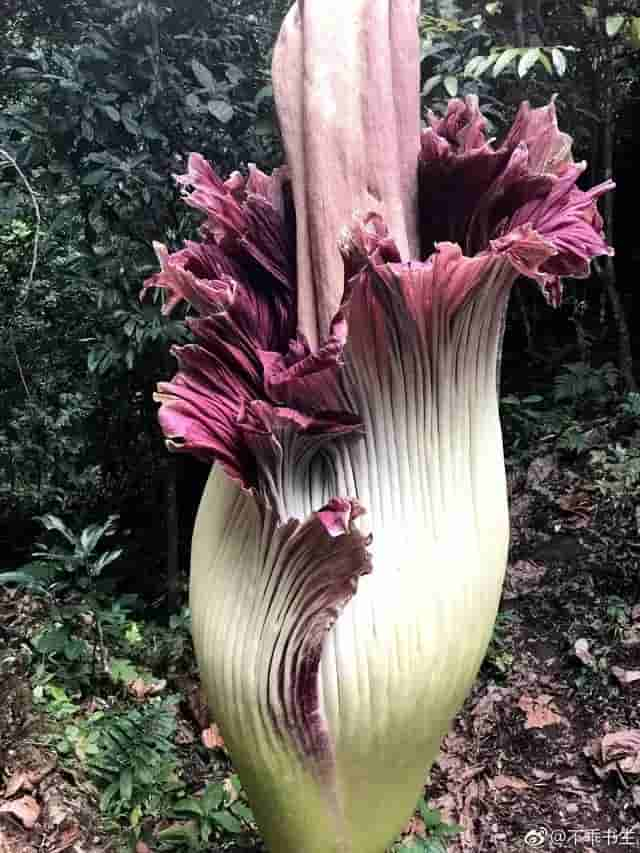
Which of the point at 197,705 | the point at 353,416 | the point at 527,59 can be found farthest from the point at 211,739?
the point at 527,59

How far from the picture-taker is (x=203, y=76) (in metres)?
1.80

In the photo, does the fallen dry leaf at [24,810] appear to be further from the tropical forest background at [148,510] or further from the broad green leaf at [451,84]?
the broad green leaf at [451,84]

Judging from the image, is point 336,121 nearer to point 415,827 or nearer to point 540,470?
point 415,827

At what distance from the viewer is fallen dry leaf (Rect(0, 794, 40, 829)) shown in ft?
5.09

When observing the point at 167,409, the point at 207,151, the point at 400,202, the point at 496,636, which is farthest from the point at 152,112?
the point at 496,636

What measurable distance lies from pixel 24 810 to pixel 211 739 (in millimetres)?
517

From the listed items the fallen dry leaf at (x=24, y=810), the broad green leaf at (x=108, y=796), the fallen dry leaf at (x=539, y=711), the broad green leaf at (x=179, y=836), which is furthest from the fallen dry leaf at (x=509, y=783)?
the fallen dry leaf at (x=24, y=810)

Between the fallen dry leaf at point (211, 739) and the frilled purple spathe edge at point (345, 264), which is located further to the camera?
the fallen dry leaf at point (211, 739)

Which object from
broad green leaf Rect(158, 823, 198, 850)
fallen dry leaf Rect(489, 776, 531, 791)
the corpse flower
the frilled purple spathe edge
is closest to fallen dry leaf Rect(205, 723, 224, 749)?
broad green leaf Rect(158, 823, 198, 850)

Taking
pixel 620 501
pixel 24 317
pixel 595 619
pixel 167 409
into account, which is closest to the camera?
pixel 167 409

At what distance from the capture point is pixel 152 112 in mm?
1810

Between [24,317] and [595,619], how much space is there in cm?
203

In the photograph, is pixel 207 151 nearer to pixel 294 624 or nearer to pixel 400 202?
pixel 400 202

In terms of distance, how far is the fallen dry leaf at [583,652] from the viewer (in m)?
2.17
